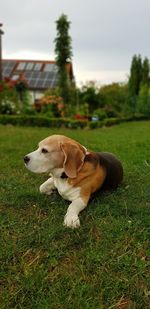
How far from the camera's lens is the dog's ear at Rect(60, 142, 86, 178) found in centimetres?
397

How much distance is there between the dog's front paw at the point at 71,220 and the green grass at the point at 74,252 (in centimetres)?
7

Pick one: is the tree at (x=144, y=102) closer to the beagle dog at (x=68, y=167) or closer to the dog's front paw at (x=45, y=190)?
the dog's front paw at (x=45, y=190)

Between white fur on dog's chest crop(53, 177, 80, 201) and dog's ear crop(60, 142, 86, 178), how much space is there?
14 centimetres

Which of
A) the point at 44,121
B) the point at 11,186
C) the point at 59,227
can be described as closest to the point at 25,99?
the point at 44,121

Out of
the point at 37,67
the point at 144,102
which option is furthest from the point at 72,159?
the point at 37,67

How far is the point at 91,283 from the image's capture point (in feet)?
9.32

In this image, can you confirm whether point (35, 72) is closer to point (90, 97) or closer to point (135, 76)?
point (135, 76)

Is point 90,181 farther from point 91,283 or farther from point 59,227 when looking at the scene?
point 91,283

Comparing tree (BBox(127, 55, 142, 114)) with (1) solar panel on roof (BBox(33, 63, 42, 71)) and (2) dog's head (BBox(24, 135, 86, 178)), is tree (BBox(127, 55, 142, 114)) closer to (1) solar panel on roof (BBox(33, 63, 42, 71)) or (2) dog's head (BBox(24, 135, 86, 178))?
(1) solar panel on roof (BBox(33, 63, 42, 71))

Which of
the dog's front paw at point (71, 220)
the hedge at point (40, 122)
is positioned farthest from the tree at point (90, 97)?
the dog's front paw at point (71, 220)

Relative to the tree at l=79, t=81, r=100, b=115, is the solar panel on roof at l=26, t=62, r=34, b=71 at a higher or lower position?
higher

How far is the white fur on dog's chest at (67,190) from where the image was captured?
404 centimetres

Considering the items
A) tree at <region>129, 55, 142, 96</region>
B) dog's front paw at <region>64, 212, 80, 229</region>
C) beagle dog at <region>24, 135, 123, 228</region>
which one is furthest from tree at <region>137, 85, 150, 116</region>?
dog's front paw at <region>64, 212, 80, 229</region>

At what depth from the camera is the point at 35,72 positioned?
47469mm
